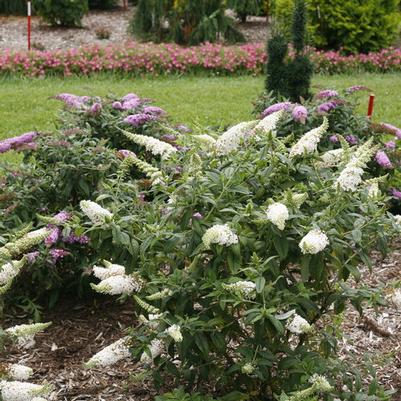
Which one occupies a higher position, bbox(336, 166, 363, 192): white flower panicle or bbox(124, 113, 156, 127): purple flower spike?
bbox(336, 166, 363, 192): white flower panicle

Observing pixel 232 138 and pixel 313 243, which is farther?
pixel 232 138

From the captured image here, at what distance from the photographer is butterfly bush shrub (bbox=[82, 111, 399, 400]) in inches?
106

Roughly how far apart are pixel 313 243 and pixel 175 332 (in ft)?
1.75

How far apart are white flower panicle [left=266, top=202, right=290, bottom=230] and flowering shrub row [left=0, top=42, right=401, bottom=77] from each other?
8.54 m

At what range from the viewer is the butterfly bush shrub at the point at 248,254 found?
269 cm

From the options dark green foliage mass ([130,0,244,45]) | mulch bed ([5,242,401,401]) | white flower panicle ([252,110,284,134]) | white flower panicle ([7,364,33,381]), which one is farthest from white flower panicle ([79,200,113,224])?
dark green foliage mass ([130,0,244,45])

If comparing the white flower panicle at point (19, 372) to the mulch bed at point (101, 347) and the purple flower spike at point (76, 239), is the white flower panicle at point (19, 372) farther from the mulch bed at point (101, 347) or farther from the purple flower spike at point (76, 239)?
the purple flower spike at point (76, 239)

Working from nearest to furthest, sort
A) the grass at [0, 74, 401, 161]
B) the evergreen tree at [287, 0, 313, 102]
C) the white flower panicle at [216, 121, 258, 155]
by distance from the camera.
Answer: the white flower panicle at [216, 121, 258, 155]
the evergreen tree at [287, 0, 313, 102]
the grass at [0, 74, 401, 161]

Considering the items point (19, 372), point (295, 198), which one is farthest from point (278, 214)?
point (19, 372)

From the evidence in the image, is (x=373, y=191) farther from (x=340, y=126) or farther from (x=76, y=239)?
(x=340, y=126)

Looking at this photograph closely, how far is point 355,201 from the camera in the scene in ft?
9.61

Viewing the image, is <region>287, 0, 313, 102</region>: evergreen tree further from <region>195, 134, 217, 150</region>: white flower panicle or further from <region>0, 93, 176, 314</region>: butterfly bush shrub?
<region>195, 134, 217, 150</region>: white flower panicle

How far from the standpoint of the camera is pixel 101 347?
378 centimetres

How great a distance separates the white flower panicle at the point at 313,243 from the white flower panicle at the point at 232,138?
0.59 m
